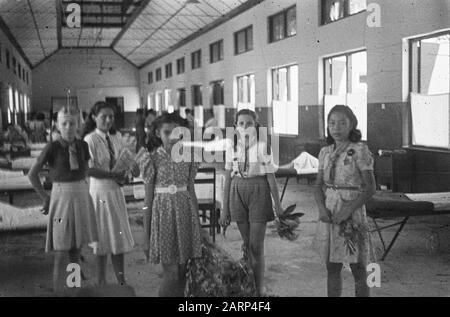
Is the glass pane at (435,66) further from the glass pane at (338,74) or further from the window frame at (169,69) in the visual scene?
the window frame at (169,69)

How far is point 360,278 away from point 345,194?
452 millimetres

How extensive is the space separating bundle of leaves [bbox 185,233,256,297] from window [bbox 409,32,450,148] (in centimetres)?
383

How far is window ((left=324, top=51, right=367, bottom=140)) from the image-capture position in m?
6.43

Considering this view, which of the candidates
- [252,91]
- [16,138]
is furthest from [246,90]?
[16,138]

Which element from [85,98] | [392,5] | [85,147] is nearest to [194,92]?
[392,5]

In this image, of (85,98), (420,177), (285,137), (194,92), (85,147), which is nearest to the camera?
(85,147)

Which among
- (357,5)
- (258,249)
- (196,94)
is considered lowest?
(258,249)

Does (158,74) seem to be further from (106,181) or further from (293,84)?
(106,181)

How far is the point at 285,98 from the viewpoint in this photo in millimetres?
7449

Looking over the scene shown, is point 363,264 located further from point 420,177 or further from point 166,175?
point 420,177

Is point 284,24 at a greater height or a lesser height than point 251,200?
greater
